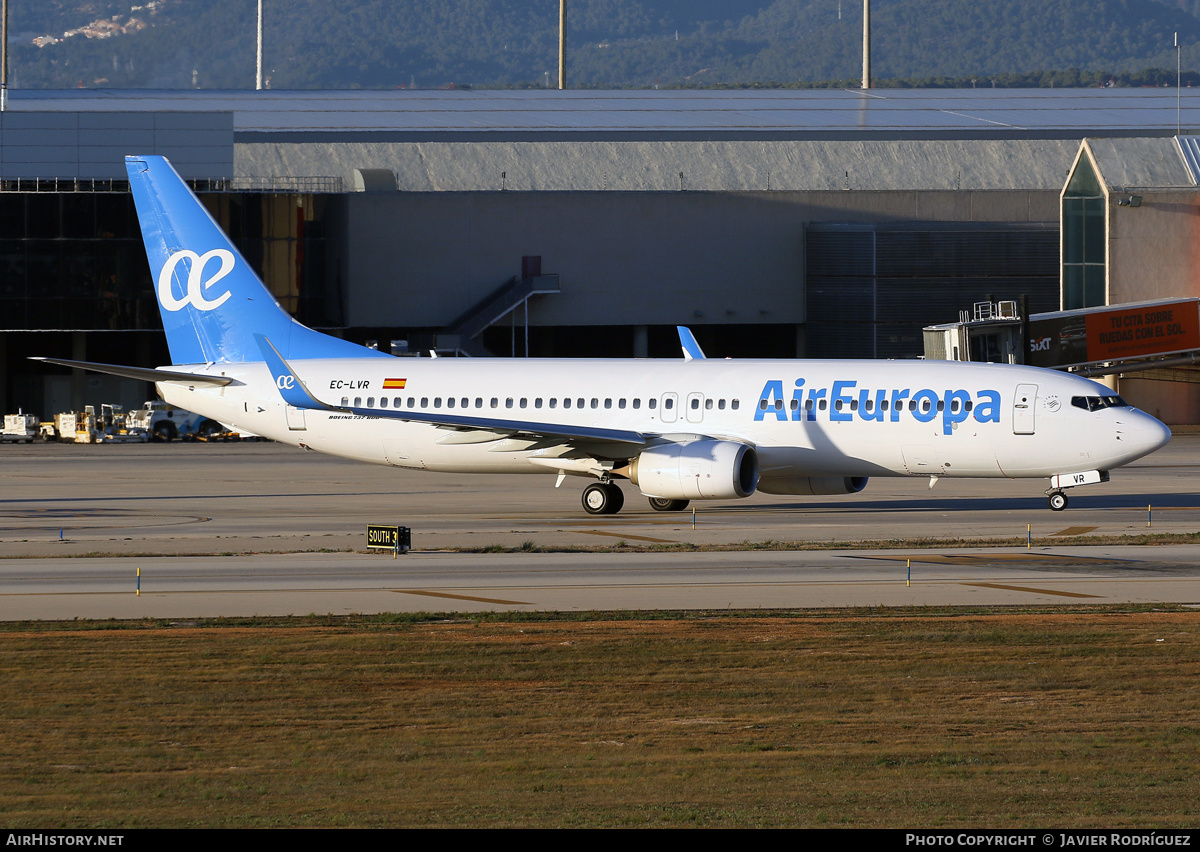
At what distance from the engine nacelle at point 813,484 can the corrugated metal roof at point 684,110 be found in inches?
2257

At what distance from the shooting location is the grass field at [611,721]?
12844 mm

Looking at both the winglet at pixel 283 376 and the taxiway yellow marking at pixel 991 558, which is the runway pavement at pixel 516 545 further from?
the winglet at pixel 283 376

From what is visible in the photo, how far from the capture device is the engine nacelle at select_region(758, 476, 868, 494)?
38.8 meters

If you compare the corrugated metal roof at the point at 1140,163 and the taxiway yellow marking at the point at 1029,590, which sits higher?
the corrugated metal roof at the point at 1140,163

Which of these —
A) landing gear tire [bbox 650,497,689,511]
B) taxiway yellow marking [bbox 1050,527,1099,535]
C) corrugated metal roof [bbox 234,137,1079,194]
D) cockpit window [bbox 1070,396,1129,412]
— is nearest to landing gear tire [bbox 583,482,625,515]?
landing gear tire [bbox 650,497,689,511]

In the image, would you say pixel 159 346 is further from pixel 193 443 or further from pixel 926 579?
pixel 926 579

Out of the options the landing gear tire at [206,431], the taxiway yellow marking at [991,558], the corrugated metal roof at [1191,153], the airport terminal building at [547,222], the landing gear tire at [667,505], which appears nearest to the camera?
the taxiway yellow marking at [991,558]

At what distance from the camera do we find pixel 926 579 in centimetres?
2648

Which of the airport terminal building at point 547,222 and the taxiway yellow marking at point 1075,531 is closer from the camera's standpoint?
the taxiway yellow marking at point 1075,531

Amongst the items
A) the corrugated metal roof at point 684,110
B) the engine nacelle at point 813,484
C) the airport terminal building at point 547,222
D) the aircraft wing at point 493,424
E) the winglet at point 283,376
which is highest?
the corrugated metal roof at point 684,110

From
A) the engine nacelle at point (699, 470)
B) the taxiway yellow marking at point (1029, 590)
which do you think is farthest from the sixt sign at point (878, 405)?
the taxiway yellow marking at point (1029, 590)

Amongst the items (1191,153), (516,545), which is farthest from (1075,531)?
(1191,153)

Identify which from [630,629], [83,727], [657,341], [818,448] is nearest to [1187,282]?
[657,341]

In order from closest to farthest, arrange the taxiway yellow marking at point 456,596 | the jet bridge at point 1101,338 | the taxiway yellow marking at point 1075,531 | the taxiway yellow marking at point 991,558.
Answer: the taxiway yellow marking at point 456,596, the taxiway yellow marking at point 991,558, the taxiway yellow marking at point 1075,531, the jet bridge at point 1101,338
